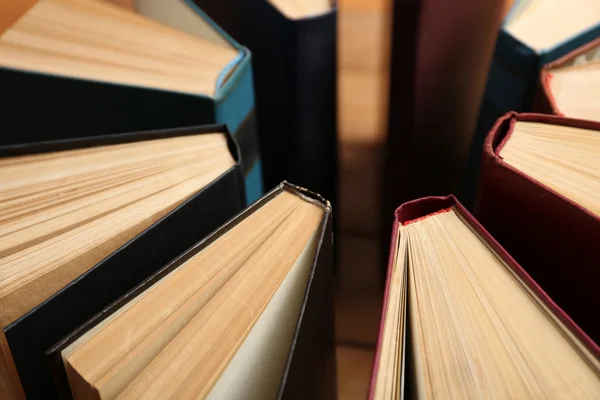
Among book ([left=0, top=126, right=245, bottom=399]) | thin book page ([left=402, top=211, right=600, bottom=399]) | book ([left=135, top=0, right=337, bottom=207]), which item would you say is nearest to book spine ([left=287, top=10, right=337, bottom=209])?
book ([left=135, top=0, right=337, bottom=207])

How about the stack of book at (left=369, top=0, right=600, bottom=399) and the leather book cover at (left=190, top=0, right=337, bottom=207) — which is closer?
the stack of book at (left=369, top=0, right=600, bottom=399)

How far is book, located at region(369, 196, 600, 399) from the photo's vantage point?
24cm

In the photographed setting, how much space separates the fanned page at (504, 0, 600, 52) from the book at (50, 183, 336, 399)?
27cm

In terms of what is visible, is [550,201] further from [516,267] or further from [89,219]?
[89,219]

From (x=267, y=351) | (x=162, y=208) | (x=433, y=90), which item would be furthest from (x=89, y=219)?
(x=433, y=90)

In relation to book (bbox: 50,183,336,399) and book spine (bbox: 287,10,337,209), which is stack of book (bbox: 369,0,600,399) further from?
book spine (bbox: 287,10,337,209)

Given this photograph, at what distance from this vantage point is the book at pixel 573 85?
417 millimetres

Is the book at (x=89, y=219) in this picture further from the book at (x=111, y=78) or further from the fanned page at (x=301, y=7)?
the fanned page at (x=301, y=7)

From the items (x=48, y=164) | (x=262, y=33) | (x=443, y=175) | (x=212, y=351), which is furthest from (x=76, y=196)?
(x=443, y=175)

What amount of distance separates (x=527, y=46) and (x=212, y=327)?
1.19 ft

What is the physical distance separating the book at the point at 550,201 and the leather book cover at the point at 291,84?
221mm

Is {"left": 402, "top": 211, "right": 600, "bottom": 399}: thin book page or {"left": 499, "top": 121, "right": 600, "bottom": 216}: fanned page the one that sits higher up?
{"left": 499, "top": 121, "right": 600, "bottom": 216}: fanned page

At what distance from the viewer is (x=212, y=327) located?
28 centimetres

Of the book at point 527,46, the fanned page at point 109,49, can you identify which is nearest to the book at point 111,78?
the fanned page at point 109,49
